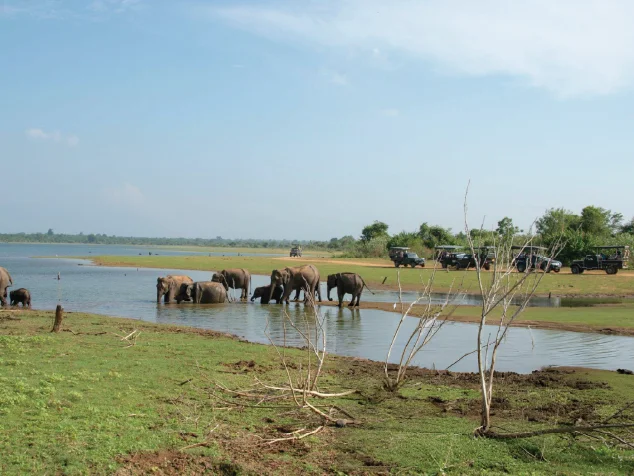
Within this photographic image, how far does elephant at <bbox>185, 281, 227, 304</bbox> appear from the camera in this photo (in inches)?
1108

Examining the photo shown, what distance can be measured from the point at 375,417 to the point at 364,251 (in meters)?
75.4

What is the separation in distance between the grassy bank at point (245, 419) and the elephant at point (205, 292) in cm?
1558

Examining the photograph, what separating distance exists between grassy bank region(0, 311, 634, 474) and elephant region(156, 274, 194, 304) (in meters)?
15.3

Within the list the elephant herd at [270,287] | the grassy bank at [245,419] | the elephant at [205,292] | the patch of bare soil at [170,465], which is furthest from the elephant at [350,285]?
the patch of bare soil at [170,465]

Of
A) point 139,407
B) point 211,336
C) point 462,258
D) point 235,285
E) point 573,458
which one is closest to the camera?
point 573,458

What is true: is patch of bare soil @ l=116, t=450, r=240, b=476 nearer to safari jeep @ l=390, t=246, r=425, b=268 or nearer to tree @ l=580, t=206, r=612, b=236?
safari jeep @ l=390, t=246, r=425, b=268

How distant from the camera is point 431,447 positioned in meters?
7.12

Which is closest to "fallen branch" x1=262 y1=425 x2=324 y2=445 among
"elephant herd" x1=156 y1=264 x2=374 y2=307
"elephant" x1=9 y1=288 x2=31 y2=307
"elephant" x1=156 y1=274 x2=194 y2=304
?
"elephant herd" x1=156 y1=264 x2=374 y2=307

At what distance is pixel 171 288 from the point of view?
28.1 m

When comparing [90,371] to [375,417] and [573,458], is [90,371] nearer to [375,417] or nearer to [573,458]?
[375,417]

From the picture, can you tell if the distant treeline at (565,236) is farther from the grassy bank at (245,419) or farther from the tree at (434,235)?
the grassy bank at (245,419)

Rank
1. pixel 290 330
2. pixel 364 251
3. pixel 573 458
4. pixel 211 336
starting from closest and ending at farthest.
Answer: pixel 573 458, pixel 211 336, pixel 290 330, pixel 364 251

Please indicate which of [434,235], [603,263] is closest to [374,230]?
[434,235]

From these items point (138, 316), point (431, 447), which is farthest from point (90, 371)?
point (138, 316)
